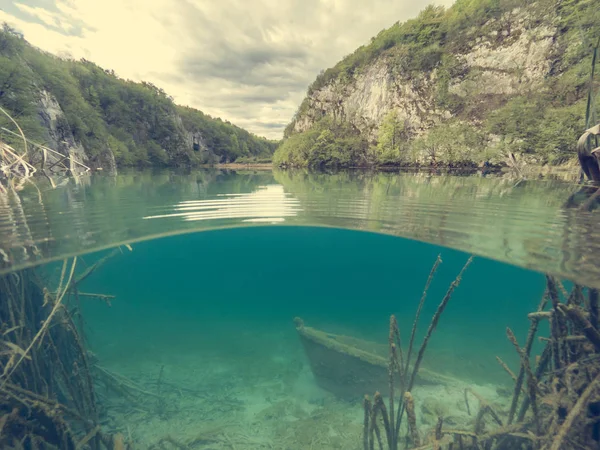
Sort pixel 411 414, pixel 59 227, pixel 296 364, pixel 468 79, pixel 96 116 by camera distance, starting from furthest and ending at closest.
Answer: pixel 468 79
pixel 96 116
pixel 296 364
pixel 59 227
pixel 411 414

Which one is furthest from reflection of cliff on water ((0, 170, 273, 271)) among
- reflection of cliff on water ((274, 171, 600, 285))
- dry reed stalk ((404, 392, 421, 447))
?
dry reed stalk ((404, 392, 421, 447))

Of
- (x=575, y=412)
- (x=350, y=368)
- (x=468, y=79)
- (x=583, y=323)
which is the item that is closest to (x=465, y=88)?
(x=468, y=79)

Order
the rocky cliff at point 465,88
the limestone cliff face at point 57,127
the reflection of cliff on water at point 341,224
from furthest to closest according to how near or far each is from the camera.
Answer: the rocky cliff at point 465,88
the limestone cliff face at point 57,127
the reflection of cliff on water at point 341,224

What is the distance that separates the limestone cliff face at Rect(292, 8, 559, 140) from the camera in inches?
2031

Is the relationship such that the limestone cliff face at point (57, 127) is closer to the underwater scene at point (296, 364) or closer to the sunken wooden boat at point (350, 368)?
the underwater scene at point (296, 364)

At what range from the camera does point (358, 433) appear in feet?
18.1

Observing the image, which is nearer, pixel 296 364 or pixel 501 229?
pixel 501 229

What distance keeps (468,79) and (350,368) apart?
7346cm

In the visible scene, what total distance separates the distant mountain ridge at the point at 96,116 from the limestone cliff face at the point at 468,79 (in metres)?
57.7

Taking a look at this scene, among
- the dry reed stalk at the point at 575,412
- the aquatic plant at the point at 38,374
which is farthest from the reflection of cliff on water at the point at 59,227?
the dry reed stalk at the point at 575,412

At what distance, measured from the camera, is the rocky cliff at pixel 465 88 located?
134ft

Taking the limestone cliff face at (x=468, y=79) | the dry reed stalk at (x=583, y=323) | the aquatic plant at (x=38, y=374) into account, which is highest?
the limestone cliff face at (x=468, y=79)

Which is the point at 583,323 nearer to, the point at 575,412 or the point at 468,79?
the point at 575,412

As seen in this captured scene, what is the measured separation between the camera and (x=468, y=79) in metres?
59.9
